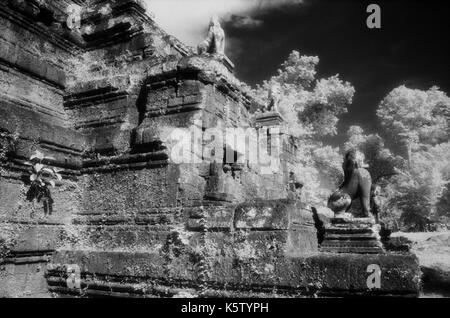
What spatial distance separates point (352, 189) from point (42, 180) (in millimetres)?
4320

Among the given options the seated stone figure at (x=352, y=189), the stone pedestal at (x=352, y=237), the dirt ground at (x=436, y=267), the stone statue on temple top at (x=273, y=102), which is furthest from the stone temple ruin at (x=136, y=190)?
the stone statue on temple top at (x=273, y=102)

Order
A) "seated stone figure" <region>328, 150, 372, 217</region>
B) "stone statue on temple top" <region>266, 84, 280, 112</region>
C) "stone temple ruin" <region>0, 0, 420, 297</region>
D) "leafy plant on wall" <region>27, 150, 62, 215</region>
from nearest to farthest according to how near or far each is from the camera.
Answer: "stone temple ruin" <region>0, 0, 420, 297</region>, "leafy plant on wall" <region>27, 150, 62, 215</region>, "seated stone figure" <region>328, 150, 372, 217</region>, "stone statue on temple top" <region>266, 84, 280, 112</region>

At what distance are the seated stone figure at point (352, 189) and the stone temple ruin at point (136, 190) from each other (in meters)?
0.43

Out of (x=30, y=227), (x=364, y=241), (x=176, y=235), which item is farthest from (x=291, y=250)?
(x=30, y=227)

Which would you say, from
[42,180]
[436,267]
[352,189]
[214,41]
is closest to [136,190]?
[42,180]

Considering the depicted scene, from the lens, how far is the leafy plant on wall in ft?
13.5

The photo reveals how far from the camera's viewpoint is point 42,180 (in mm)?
4203

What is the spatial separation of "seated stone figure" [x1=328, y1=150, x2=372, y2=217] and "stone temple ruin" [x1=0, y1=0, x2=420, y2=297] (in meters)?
0.43

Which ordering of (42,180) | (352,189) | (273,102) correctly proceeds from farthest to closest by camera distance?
(273,102) < (352,189) < (42,180)

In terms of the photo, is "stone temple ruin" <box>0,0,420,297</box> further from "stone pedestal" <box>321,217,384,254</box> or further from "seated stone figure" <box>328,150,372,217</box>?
"seated stone figure" <box>328,150,372,217</box>

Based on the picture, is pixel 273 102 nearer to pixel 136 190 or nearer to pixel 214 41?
pixel 214 41

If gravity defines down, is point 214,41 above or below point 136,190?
above

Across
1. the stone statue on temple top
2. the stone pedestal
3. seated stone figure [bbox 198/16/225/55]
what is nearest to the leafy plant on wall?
seated stone figure [bbox 198/16/225/55]

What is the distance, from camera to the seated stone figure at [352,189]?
15.9 ft
